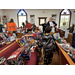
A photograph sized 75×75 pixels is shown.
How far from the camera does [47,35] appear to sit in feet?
5.71

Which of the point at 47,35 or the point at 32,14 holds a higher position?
the point at 32,14

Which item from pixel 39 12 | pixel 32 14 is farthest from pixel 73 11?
pixel 32 14

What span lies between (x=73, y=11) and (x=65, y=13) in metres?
1.11

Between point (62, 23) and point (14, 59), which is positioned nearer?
point (14, 59)

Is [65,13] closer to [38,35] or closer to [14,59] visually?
[38,35]

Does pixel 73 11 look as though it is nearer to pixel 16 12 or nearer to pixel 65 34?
pixel 65 34

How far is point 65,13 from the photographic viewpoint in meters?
8.65

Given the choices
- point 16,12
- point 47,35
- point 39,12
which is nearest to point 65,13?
point 39,12
